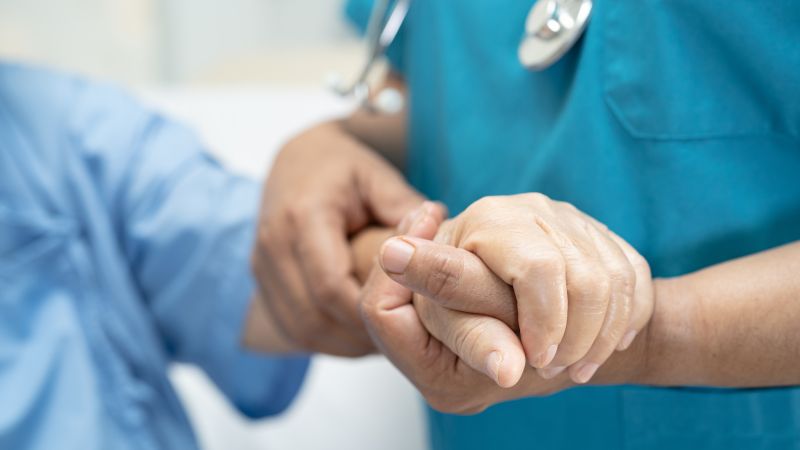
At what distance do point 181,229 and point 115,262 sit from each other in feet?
0.26

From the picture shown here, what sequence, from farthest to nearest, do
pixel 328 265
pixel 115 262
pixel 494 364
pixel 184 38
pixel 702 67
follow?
pixel 184 38
pixel 115 262
pixel 328 265
pixel 702 67
pixel 494 364

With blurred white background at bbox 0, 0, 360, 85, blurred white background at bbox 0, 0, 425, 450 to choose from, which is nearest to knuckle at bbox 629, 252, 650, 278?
blurred white background at bbox 0, 0, 425, 450

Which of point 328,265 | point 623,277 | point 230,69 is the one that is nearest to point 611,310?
point 623,277

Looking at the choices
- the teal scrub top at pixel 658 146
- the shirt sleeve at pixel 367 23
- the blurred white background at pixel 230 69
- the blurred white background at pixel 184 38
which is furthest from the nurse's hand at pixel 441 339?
the blurred white background at pixel 184 38

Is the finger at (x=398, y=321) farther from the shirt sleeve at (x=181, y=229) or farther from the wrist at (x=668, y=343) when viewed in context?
the shirt sleeve at (x=181, y=229)

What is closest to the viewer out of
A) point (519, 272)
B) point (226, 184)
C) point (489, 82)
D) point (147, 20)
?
point (519, 272)

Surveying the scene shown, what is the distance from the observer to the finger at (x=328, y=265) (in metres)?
0.66

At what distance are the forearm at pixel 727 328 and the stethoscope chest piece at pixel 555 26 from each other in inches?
6.6

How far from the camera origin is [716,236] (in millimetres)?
530

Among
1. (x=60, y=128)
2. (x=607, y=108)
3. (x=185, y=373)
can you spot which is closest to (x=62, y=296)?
(x=60, y=128)

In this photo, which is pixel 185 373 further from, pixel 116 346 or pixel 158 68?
pixel 158 68

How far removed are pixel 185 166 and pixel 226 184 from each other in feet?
0.17

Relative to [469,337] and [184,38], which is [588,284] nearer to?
[469,337]

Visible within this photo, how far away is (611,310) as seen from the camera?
421 mm
